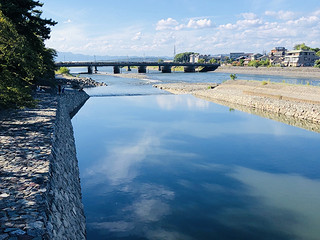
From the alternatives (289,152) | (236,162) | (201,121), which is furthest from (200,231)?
(201,121)

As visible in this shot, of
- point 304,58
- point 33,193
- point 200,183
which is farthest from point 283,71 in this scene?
point 33,193

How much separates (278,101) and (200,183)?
3416 cm

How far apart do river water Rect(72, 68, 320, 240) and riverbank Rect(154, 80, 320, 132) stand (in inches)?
251

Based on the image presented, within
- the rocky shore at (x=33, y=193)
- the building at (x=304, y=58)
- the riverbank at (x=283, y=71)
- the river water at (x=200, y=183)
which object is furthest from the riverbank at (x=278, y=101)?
the building at (x=304, y=58)

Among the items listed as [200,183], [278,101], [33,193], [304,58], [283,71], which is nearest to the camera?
[33,193]

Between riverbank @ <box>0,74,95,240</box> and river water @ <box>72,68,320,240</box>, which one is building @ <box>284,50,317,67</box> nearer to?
river water @ <box>72,68,320,240</box>

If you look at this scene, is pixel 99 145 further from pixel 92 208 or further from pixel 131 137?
pixel 92 208

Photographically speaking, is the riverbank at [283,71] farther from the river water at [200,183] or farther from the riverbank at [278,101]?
the river water at [200,183]

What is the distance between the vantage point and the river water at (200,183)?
12719 millimetres

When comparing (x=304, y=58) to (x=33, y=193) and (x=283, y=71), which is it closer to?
(x=283, y=71)

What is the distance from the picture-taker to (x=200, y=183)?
17516 mm

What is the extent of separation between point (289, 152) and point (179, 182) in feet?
41.9

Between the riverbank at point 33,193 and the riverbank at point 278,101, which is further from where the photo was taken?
the riverbank at point 278,101

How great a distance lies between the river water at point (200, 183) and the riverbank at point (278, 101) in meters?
6.38
